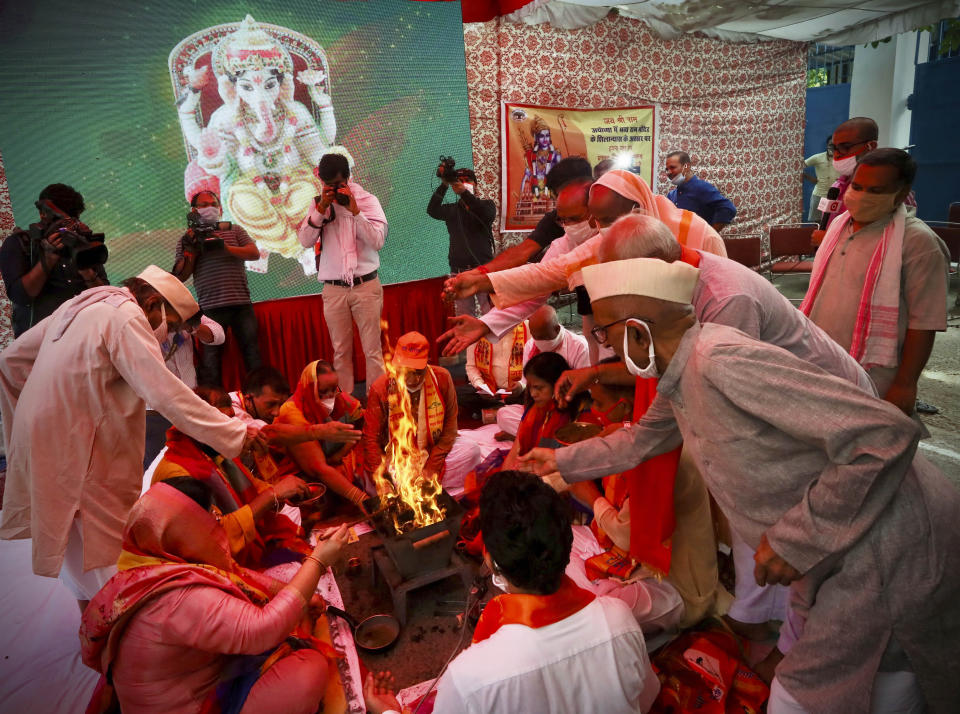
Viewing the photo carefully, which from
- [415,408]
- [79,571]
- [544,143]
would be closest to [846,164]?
[415,408]

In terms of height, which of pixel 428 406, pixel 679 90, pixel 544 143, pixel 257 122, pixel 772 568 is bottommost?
pixel 428 406

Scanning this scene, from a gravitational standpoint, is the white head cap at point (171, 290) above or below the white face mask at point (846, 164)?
below

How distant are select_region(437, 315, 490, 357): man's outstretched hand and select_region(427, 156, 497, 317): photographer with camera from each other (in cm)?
352

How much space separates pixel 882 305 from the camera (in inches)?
125

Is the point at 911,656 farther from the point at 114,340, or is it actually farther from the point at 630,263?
the point at 114,340

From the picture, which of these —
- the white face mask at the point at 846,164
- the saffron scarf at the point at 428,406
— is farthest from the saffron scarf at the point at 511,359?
the white face mask at the point at 846,164

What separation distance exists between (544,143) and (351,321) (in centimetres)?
438

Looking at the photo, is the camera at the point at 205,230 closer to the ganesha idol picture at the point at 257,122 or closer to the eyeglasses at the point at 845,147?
the ganesha idol picture at the point at 257,122

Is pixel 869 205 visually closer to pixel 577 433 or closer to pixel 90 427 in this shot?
pixel 577 433

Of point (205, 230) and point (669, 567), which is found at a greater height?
point (205, 230)

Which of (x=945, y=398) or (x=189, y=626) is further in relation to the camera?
(x=945, y=398)

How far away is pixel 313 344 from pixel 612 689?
5615 millimetres

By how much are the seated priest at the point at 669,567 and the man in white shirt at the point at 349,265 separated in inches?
138

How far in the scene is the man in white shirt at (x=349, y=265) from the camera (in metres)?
5.63
